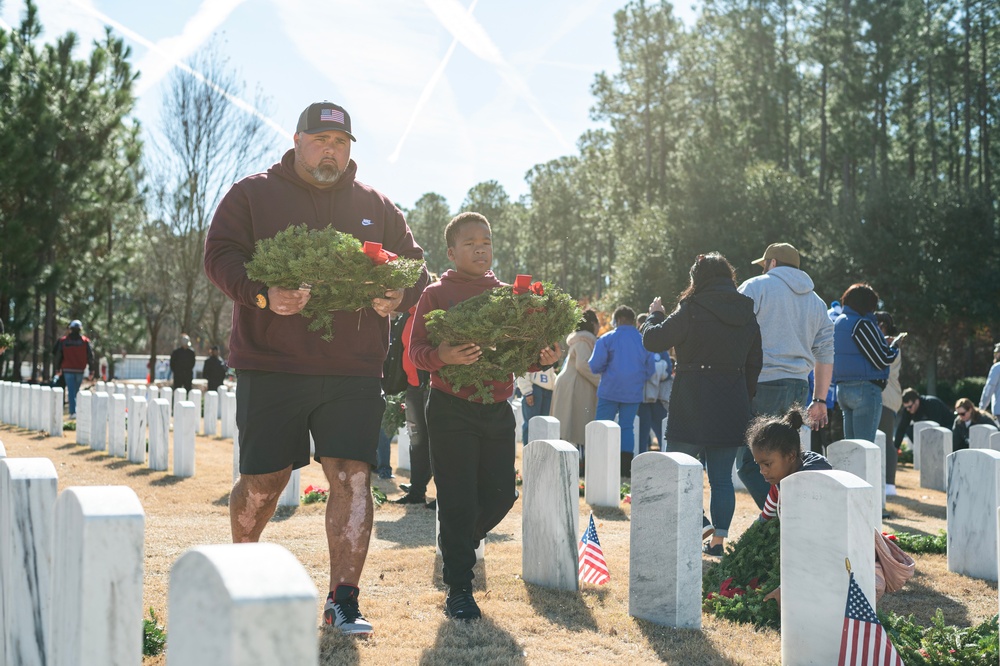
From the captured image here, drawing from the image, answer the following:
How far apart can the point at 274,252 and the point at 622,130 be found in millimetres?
45291

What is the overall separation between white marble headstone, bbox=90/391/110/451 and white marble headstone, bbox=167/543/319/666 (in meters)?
13.2

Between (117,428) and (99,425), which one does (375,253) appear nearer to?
(117,428)

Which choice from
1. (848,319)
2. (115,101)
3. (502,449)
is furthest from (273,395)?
(115,101)

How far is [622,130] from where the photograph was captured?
156ft

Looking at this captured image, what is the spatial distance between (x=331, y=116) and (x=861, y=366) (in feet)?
20.4

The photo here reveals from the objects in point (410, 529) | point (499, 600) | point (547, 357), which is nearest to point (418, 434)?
point (410, 529)

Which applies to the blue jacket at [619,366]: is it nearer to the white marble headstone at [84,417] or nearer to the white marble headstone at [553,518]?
the white marble headstone at [553,518]

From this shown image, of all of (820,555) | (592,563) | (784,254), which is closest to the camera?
(820,555)

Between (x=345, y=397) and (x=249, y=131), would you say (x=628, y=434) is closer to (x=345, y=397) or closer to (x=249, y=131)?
(x=345, y=397)

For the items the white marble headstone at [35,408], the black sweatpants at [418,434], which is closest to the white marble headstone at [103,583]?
the black sweatpants at [418,434]

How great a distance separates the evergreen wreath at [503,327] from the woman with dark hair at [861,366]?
4.90 m

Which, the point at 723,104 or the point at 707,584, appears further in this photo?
the point at 723,104

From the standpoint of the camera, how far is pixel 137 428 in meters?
12.4

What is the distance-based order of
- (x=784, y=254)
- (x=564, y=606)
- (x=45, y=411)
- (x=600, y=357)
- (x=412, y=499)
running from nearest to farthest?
1. (x=564, y=606)
2. (x=784, y=254)
3. (x=412, y=499)
4. (x=600, y=357)
5. (x=45, y=411)
